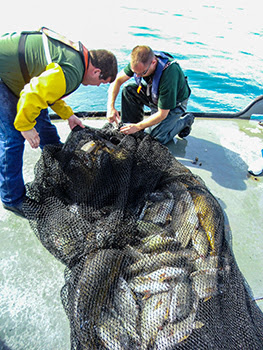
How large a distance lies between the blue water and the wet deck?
183 inches

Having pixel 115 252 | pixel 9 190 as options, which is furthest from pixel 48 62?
pixel 115 252

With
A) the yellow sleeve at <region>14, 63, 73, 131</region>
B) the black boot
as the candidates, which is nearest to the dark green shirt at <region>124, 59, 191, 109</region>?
the black boot

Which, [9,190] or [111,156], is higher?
[111,156]

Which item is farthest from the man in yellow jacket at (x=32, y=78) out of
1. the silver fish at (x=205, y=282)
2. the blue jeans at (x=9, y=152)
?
the silver fish at (x=205, y=282)

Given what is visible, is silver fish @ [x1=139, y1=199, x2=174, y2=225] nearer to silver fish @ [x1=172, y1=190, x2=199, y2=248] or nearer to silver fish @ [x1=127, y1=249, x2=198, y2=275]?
silver fish @ [x1=172, y1=190, x2=199, y2=248]

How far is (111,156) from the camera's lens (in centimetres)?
254

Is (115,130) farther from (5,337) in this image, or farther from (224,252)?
(5,337)

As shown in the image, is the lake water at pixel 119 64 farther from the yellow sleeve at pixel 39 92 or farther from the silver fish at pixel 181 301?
the yellow sleeve at pixel 39 92

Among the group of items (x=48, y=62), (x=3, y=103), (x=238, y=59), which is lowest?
(x=238, y=59)

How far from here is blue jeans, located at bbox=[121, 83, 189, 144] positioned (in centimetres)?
Result: 372

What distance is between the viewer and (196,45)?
595 inches

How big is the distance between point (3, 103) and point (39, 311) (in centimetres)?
177

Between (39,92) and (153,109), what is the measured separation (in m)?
2.49

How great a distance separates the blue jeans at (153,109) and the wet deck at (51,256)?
11.0 inches
